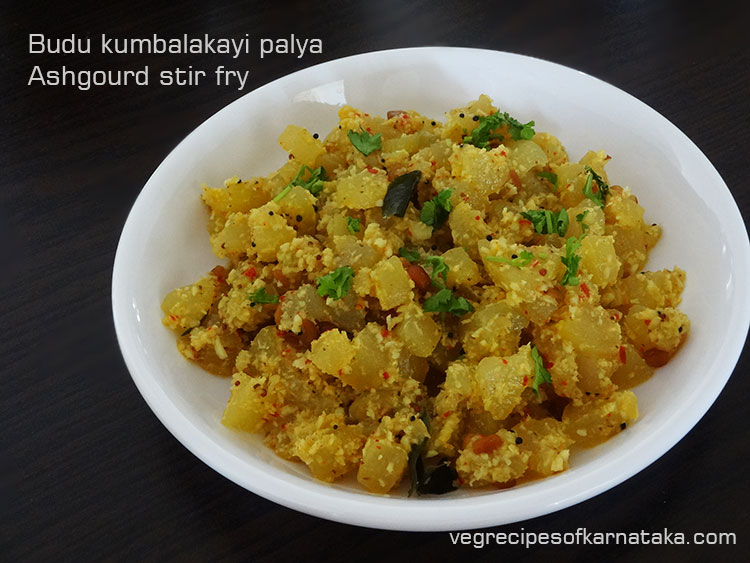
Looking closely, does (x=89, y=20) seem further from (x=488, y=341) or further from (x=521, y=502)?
(x=521, y=502)

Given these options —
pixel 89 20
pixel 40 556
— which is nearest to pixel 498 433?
pixel 40 556

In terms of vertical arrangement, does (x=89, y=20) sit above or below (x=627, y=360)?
above

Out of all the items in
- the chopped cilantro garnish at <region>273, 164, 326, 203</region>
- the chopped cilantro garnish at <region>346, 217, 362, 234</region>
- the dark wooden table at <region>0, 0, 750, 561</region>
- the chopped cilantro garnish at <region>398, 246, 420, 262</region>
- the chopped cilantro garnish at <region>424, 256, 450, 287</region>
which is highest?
the chopped cilantro garnish at <region>273, 164, 326, 203</region>

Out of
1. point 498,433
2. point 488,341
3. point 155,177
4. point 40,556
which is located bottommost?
point 40,556

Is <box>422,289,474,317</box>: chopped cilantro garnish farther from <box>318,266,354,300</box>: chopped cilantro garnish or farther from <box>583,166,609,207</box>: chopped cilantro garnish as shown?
<box>583,166,609,207</box>: chopped cilantro garnish

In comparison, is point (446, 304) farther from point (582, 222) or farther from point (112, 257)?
point (112, 257)

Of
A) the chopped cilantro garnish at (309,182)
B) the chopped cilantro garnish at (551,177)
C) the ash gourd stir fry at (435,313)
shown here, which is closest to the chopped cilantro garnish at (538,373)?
the ash gourd stir fry at (435,313)

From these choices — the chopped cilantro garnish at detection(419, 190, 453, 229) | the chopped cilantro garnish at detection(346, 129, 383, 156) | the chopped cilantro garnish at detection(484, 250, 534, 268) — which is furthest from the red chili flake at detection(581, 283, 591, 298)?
the chopped cilantro garnish at detection(346, 129, 383, 156)
